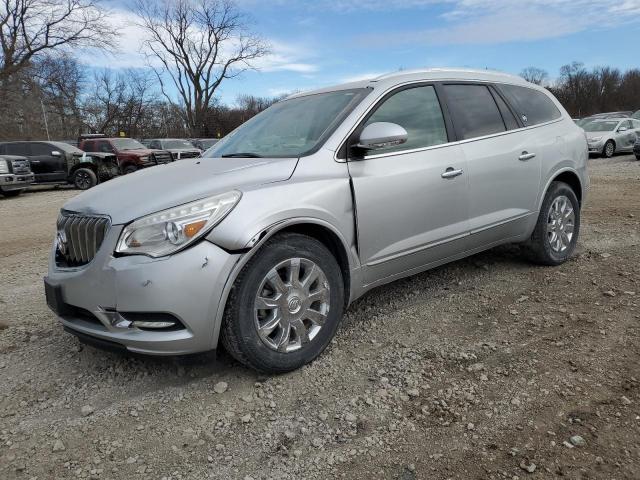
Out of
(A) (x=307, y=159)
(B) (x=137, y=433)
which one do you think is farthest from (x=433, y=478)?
(A) (x=307, y=159)

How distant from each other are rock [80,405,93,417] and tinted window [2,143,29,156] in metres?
15.4

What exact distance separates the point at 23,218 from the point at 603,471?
425 inches

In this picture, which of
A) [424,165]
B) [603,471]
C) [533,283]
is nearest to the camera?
[603,471]

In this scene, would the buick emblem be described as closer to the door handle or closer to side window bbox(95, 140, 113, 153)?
the door handle

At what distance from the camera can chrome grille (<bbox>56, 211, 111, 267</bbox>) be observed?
2659 millimetres

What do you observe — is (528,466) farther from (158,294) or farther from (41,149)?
(41,149)

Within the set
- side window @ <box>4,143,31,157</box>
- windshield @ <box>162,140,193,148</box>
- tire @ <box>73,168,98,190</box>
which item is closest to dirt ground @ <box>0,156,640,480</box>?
tire @ <box>73,168,98,190</box>

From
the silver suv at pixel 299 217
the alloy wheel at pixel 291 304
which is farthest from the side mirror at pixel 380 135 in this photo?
the alloy wheel at pixel 291 304

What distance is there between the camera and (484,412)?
2.44 m

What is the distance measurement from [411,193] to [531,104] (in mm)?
1988

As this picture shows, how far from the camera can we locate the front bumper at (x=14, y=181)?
13673 millimetres

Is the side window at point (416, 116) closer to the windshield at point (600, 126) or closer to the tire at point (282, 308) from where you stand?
the tire at point (282, 308)

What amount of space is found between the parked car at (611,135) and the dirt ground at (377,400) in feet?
55.9

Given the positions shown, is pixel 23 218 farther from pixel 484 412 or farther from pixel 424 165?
pixel 484 412
